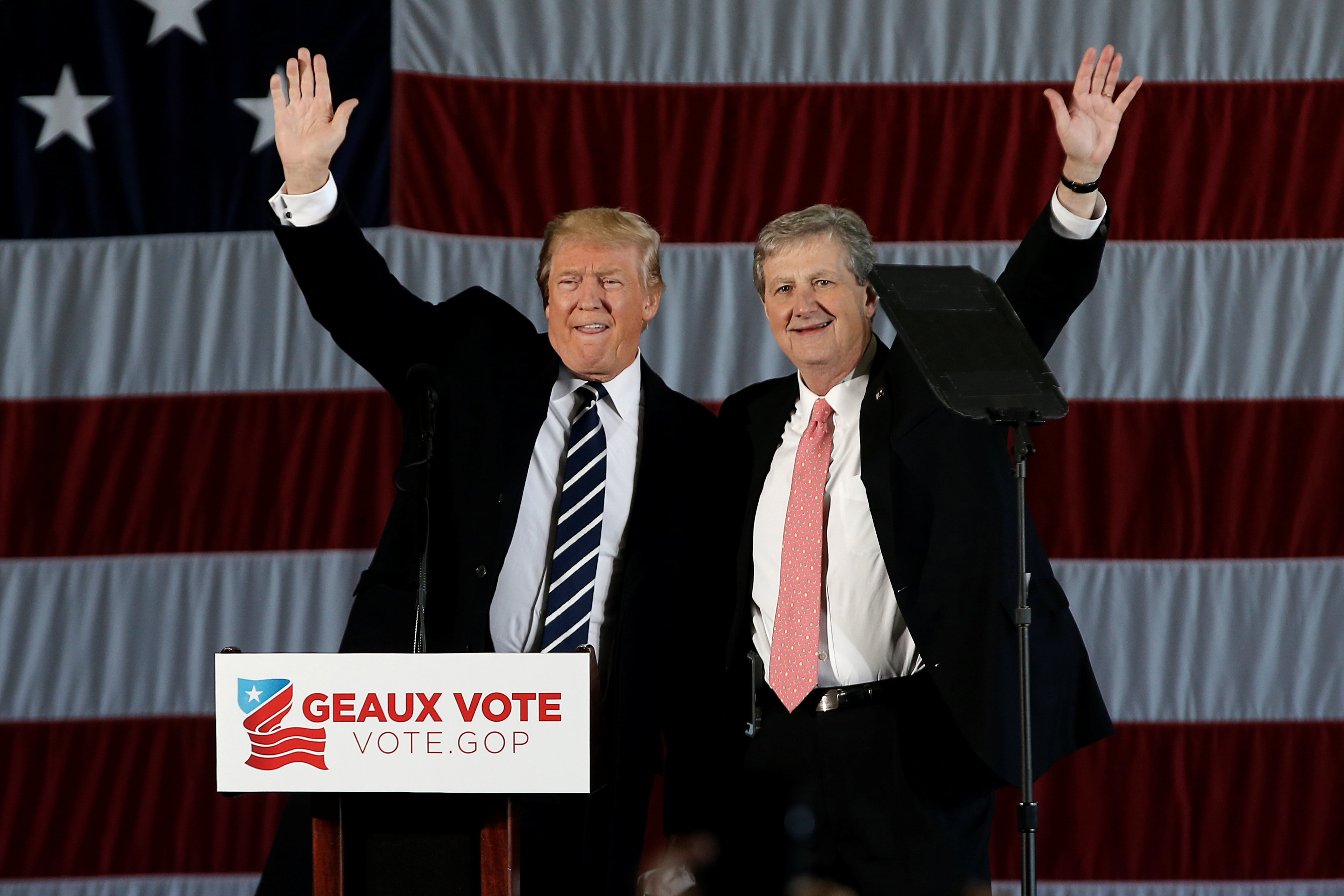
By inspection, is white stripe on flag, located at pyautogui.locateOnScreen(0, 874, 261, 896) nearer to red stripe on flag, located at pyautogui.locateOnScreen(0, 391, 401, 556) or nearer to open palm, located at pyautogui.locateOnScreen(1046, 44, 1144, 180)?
red stripe on flag, located at pyautogui.locateOnScreen(0, 391, 401, 556)

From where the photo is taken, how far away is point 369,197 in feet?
9.27

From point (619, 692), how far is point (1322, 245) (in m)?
2.07

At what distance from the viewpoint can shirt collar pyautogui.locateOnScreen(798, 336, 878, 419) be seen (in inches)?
75.3

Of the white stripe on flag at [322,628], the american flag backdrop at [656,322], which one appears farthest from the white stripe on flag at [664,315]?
the white stripe on flag at [322,628]

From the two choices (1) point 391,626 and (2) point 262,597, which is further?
(2) point 262,597

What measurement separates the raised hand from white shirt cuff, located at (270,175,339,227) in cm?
105

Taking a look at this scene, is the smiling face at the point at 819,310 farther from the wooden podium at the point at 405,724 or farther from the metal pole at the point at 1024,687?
the wooden podium at the point at 405,724

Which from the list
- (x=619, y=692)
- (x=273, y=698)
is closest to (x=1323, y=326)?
(x=619, y=692)

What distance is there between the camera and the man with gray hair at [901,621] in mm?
1688

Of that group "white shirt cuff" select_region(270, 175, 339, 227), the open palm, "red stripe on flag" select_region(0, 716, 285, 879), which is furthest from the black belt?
"red stripe on flag" select_region(0, 716, 285, 879)

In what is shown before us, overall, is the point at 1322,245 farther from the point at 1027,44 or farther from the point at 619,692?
the point at 619,692

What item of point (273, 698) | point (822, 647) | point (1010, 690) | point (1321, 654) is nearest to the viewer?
point (273, 698)

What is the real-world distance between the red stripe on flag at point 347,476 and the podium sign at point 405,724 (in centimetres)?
152

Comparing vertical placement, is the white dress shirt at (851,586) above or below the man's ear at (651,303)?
below
